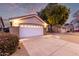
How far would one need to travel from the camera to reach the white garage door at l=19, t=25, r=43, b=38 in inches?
126

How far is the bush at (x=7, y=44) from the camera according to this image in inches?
119

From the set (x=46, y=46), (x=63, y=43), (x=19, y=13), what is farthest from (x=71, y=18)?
(x=19, y=13)

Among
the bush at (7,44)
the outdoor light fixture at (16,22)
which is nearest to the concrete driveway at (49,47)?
the bush at (7,44)

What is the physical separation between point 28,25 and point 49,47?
1.71 ft

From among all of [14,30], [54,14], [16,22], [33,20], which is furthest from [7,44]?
[54,14]

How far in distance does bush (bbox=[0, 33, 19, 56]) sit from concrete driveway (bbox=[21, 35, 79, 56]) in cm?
19

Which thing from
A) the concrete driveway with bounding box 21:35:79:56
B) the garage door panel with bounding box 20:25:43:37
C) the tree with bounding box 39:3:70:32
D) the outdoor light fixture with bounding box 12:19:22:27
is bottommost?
the concrete driveway with bounding box 21:35:79:56

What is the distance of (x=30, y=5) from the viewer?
314cm

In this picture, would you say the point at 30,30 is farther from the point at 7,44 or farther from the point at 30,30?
the point at 7,44

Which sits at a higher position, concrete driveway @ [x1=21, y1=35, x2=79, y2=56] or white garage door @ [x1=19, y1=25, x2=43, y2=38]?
white garage door @ [x1=19, y1=25, x2=43, y2=38]

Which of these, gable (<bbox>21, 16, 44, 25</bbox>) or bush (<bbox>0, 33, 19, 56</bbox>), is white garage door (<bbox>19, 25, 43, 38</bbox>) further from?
bush (<bbox>0, 33, 19, 56</bbox>)

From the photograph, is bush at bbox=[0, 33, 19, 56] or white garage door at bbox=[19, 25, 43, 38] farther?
white garage door at bbox=[19, 25, 43, 38]

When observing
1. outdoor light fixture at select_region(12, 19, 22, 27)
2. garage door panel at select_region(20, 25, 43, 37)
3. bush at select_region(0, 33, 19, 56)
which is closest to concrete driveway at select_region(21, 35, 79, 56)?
garage door panel at select_region(20, 25, 43, 37)

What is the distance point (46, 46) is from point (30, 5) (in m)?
0.74
